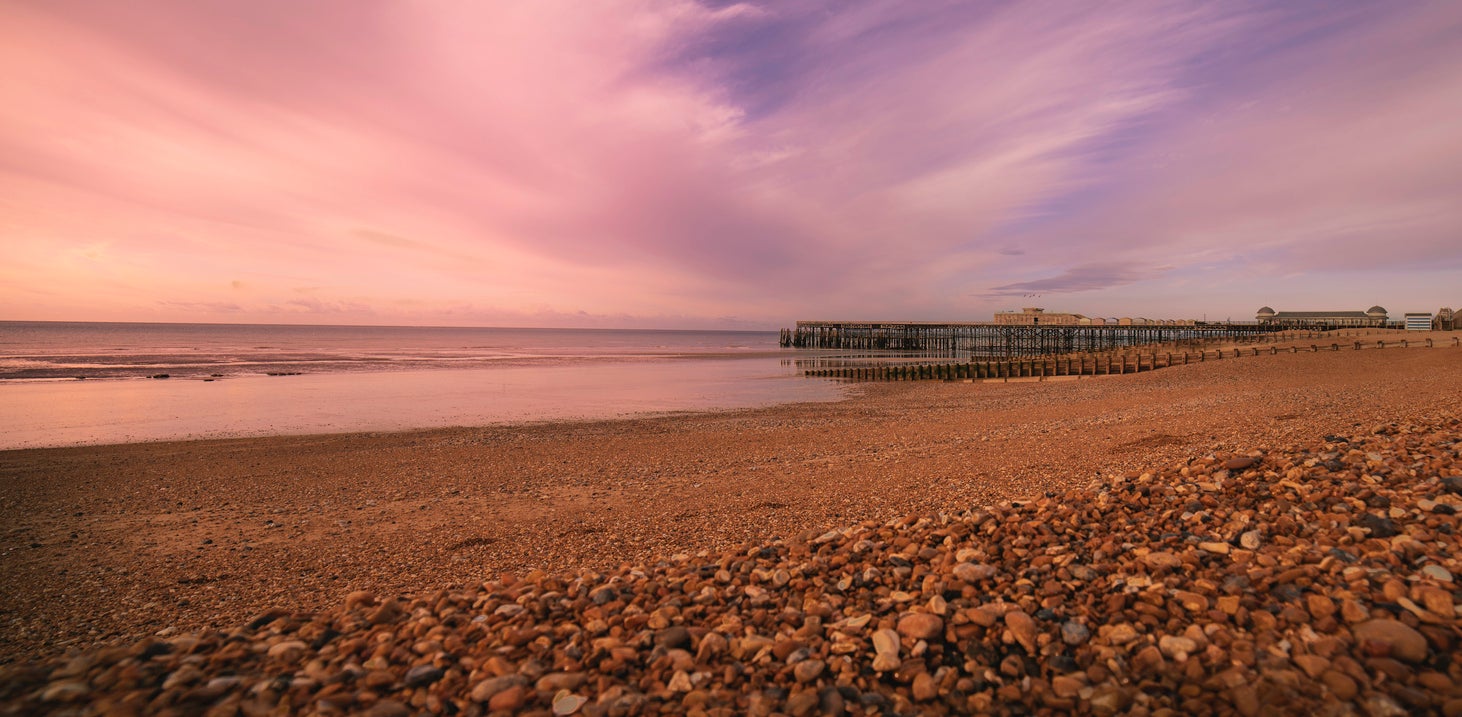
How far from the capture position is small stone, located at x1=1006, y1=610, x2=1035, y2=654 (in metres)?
3.40

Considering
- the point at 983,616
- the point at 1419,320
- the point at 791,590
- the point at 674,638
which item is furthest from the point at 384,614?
the point at 1419,320

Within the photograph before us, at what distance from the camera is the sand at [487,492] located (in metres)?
6.75

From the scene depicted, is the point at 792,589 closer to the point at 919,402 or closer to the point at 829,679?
the point at 829,679

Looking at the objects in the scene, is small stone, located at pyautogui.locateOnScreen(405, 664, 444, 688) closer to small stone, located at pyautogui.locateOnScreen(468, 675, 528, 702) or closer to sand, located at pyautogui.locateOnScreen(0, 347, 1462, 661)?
small stone, located at pyautogui.locateOnScreen(468, 675, 528, 702)

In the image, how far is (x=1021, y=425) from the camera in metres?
15.4

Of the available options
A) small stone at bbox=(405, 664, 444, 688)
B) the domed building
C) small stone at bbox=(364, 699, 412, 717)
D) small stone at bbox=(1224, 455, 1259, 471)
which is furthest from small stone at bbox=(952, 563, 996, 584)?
the domed building

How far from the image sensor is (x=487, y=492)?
10.6 m

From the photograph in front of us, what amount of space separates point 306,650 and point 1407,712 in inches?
209

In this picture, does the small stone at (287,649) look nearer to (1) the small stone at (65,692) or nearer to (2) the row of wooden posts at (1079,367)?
(1) the small stone at (65,692)

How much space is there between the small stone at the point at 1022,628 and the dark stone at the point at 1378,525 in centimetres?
259

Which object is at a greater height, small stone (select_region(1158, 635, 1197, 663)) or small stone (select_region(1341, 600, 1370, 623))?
small stone (select_region(1341, 600, 1370, 623))

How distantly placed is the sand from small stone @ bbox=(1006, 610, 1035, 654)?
2.67 meters

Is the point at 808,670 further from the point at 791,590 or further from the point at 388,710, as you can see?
the point at 388,710

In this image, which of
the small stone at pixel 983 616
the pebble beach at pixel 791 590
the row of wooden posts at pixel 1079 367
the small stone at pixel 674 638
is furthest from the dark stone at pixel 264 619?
the row of wooden posts at pixel 1079 367
